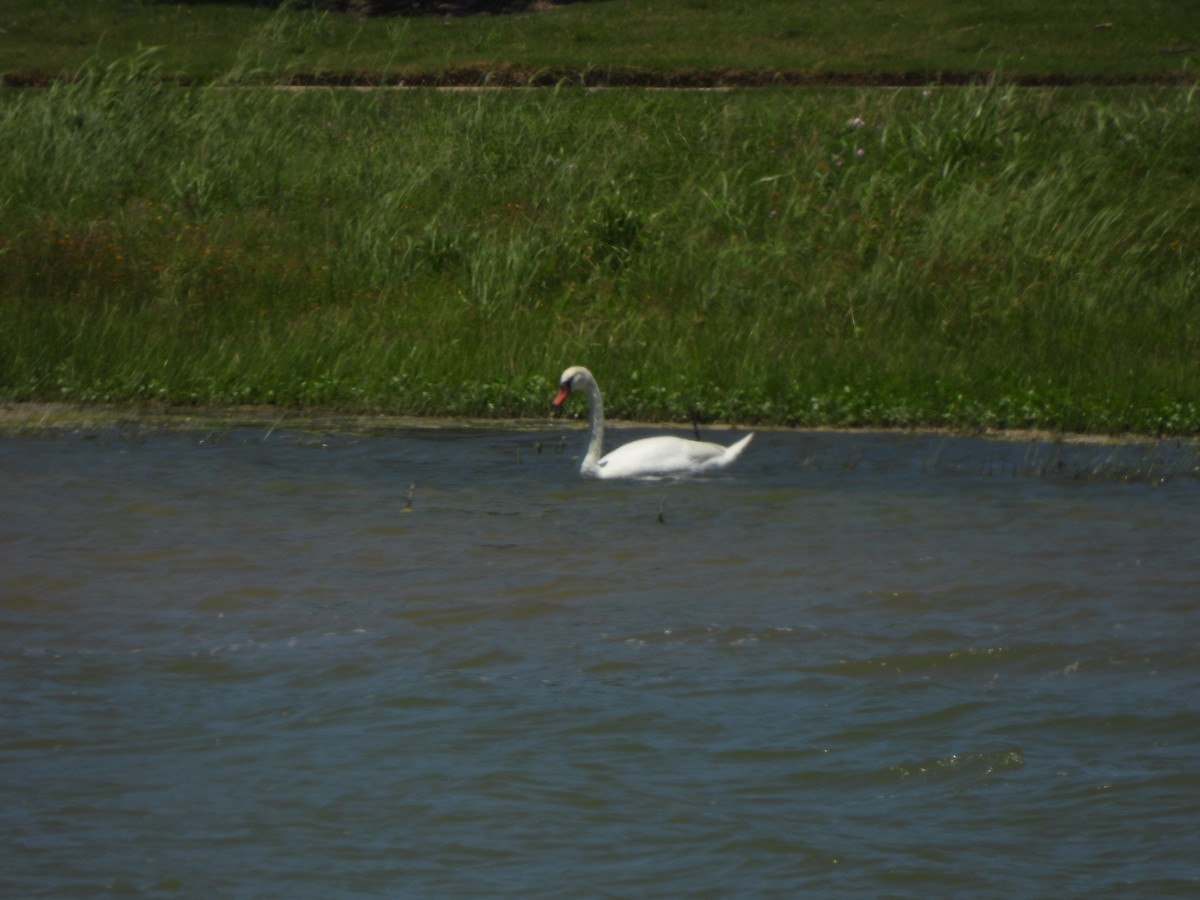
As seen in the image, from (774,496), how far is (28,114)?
11046 mm

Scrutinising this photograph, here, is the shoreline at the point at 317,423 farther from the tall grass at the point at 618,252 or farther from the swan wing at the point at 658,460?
the swan wing at the point at 658,460

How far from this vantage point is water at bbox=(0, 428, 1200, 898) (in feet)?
14.7

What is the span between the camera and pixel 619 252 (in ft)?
48.7

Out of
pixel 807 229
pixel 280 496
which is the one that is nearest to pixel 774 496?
pixel 280 496

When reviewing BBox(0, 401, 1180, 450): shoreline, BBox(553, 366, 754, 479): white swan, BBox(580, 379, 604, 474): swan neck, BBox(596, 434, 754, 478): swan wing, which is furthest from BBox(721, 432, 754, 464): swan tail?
BBox(0, 401, 1180, 450): shoreline

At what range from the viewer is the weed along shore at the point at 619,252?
11688mm

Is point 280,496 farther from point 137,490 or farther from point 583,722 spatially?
point 583,722

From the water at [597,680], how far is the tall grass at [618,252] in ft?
7.04

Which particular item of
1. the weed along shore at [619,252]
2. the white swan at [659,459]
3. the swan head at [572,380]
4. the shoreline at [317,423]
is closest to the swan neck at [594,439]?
the white swan at [659,459]

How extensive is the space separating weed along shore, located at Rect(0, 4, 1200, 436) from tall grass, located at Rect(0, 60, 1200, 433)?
0.03 m

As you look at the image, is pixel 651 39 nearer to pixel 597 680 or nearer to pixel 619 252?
pixel 619 252

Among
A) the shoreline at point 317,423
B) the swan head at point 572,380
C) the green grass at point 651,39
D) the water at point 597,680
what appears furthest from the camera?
the green grass at point 651,39

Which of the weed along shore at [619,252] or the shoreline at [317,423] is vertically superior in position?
the weed along shore at [619,252]

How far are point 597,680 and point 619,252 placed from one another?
924 centimetres
